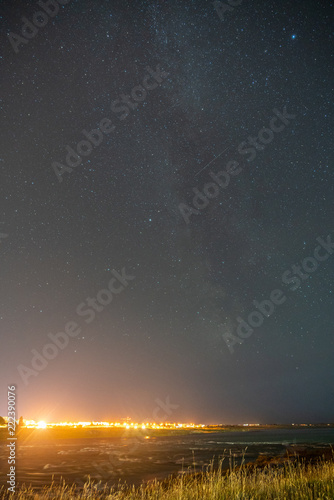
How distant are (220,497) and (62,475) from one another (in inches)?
727

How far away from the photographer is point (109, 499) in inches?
390

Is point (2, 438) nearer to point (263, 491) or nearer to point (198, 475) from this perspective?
point (198, 475)

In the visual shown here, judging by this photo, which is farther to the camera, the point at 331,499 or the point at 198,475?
the point at 198,475

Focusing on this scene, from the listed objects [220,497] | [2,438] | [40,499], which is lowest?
[220,497]

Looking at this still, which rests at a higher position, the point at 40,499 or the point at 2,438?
the point at 2,438

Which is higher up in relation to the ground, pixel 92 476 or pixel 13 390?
pixel 13 390

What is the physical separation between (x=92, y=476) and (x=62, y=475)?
202 centimetres

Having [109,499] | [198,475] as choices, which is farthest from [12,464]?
[109,499]

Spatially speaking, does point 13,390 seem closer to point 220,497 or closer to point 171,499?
point 171,499

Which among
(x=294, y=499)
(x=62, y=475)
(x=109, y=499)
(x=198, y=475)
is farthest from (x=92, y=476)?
(x=294, y=499)

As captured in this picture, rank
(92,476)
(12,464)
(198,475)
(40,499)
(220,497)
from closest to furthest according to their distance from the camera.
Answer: (220,497) → (40,499) → (198,475) → (92,476) → (12,464)

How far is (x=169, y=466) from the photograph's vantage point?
30.1 metres

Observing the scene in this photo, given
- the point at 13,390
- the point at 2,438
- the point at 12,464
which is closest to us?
the point at 13,390

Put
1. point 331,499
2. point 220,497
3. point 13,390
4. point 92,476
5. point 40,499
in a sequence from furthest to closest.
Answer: point 92,476 → point 13,390 → point 40,499 → point 220,497 → point 331,499
